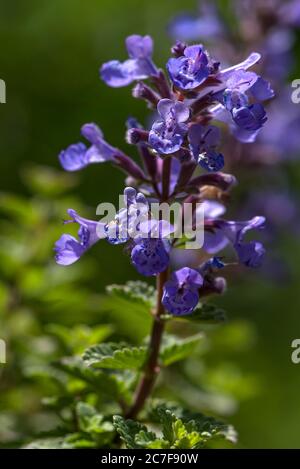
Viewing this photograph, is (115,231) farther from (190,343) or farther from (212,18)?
(212,18)

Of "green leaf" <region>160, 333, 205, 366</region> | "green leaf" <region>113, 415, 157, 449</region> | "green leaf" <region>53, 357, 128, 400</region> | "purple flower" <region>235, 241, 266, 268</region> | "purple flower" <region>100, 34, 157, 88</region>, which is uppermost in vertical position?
"purple flower" <region>100, 34, 157, 88</region>

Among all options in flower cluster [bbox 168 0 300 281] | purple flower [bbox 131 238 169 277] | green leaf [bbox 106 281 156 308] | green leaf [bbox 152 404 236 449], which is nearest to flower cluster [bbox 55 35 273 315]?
purple flower [bbox 131 238 169 277]

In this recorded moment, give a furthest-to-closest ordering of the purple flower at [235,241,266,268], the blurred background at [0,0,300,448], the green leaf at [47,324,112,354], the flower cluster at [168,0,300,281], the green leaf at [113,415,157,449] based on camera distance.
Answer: the flower cluster at [168,0,300,281] → the blurred background at [0,0,300,448] → the green leaf at [47,324,112,354] → the purple flower at [235,241,266,268] → the green leaf at [113,415,157,449]

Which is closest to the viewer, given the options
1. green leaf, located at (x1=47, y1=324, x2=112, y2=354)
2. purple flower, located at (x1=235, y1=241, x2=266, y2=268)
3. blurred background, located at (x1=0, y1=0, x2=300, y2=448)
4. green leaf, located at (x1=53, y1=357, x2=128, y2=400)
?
purple flower, located at (x1=235, y1=241, x2=266, y2=268)

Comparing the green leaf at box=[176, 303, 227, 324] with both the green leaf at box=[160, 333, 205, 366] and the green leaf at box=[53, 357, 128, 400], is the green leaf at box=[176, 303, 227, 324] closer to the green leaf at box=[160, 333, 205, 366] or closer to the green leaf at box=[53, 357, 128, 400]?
the green leaf at box=[160, 333, 205, 366]

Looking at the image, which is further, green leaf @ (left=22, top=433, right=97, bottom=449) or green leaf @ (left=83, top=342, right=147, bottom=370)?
green leaf @ (left=22, top=433, right=97, bottom=449)

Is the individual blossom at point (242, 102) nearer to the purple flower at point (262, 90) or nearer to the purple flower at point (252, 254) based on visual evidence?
the purple flower at point (262, 90)
